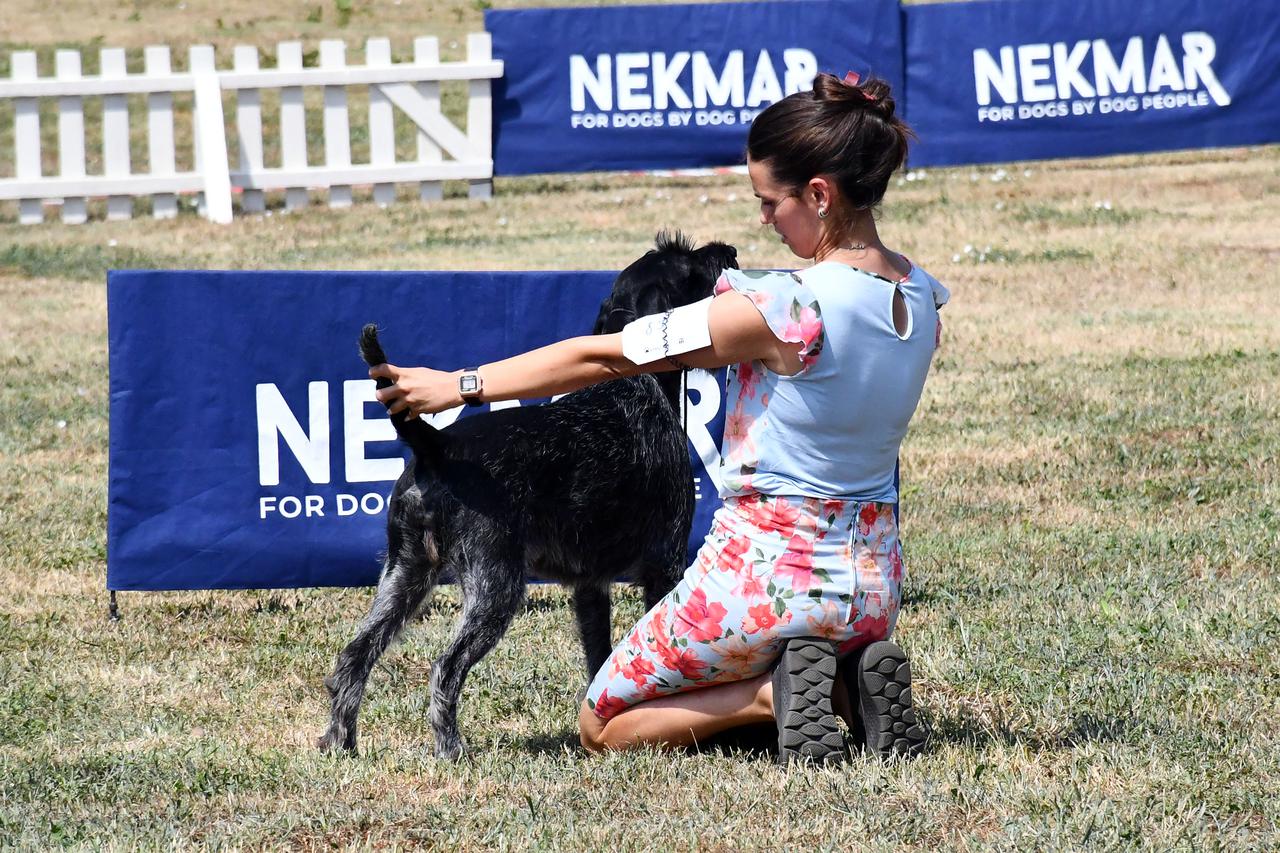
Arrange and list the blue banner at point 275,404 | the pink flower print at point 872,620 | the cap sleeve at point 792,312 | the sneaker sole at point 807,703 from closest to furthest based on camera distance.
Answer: the cap sleeve at point 792,312 < the sneaker sole at point 807,703 < the pink flower print at point 872,620 < the blue banner at point 275,404

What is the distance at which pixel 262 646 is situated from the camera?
5617 millimetres

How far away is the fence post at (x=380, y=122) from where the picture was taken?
601 inches

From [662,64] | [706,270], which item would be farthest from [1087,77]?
[706,270]

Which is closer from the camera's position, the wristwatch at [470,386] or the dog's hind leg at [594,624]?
the wristwatch at [470,386]

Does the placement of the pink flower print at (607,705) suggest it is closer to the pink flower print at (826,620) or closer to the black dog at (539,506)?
the black dog at (539,506)

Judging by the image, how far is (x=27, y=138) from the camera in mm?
15305

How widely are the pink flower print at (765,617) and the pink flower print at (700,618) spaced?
0.06 metres

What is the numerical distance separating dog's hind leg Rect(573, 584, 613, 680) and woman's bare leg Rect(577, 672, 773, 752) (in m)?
0.60

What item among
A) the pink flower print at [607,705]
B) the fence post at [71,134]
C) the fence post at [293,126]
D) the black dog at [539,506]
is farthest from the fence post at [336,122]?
the pink flower print at [607,705]

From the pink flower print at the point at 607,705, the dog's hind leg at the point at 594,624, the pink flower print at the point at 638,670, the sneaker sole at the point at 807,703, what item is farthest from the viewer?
the dog's hind leg at the point at 594,624

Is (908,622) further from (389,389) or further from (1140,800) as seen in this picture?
(389,389)

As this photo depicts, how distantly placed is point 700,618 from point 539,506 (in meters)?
0.66

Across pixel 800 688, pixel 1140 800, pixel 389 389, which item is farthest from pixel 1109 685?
pixel 389 389

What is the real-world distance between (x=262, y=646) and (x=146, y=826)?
1.85m
